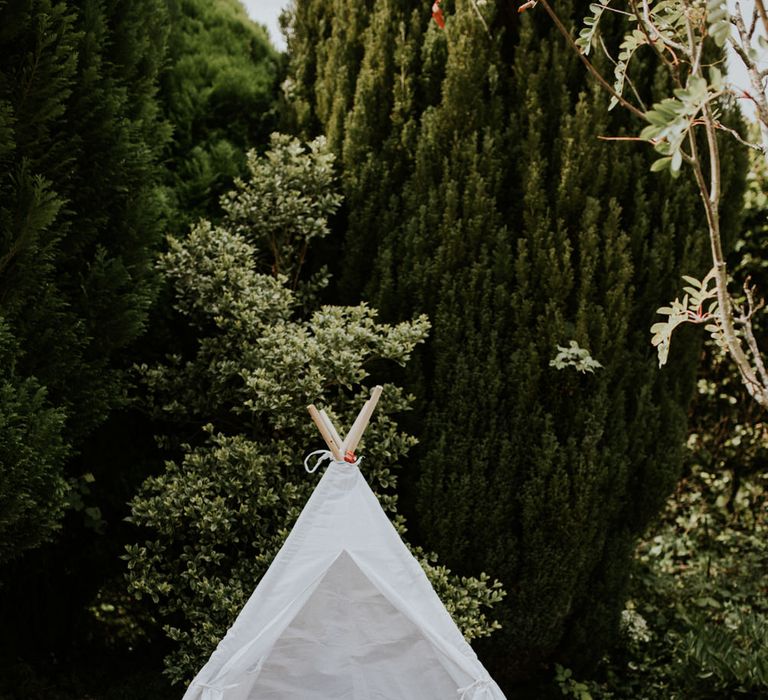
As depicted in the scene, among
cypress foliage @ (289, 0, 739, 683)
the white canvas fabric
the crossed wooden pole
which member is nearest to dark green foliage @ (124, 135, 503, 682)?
cypress foliage @ (289, 0, 739, 683)

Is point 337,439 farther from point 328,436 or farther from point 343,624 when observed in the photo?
point 343,624

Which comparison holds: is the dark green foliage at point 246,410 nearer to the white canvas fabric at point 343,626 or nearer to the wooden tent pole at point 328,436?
the white canvas fabric at point 343,626

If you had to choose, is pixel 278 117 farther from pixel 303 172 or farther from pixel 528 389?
pixel 528 389

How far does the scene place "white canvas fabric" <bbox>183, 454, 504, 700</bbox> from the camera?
258 centimetres

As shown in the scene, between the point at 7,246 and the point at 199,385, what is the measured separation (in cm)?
115

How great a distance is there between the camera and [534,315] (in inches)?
155

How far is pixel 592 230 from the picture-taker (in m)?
3.84

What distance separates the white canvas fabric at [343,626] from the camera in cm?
258

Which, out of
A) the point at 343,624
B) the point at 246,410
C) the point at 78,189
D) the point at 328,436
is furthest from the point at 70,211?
the point at 343,624

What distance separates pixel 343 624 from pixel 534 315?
1.71 m

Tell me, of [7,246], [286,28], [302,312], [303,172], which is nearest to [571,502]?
[302,312]

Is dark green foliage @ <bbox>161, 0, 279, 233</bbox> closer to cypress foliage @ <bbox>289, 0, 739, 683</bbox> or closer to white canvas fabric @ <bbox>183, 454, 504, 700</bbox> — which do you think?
cypress foliage @ <bbox>289, 0, 739, 683</bbox>

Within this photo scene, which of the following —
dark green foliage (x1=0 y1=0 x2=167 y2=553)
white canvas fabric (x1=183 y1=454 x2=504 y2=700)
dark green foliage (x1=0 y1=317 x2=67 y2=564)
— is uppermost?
dark green foliage (x1=0 y1=0 x2=167 y2=553)

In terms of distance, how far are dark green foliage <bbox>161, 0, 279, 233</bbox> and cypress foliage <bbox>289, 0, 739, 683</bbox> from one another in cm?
97
